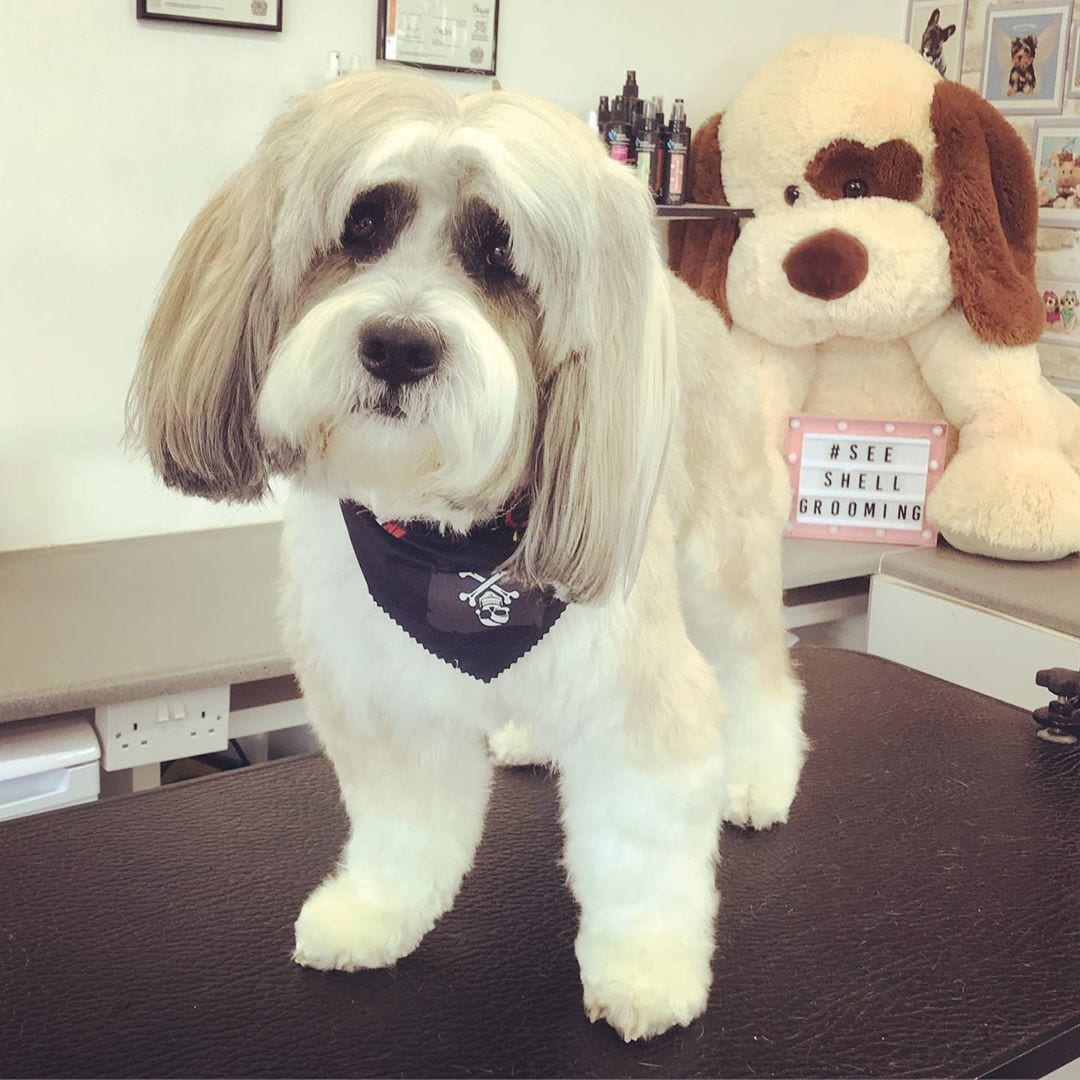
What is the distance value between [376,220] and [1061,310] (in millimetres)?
2117

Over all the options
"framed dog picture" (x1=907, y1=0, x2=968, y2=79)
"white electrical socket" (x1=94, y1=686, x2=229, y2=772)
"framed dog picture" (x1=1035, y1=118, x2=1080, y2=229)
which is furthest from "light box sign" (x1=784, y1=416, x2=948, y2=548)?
"white electrical socket" (x1=94, y1=686, x2=229, y2=772)

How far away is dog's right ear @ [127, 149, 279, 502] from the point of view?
80 cm

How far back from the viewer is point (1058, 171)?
8.08ft

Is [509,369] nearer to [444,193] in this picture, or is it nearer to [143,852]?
[444,193]

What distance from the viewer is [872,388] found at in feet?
7.88

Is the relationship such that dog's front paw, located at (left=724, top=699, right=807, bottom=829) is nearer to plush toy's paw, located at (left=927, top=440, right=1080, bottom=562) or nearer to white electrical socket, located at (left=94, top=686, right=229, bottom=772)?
white electrical socket, located at (left=94, top=686, right=229, bottom=772)

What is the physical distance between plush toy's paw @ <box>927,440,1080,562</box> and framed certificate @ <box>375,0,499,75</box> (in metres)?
1.14

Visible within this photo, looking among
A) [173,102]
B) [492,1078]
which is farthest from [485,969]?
[173,102]

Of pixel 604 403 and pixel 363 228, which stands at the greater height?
pixel 363 228

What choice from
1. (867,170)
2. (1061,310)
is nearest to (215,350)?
(867,170)

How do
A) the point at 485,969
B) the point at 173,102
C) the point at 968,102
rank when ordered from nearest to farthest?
the point at 485,969 → the point at 173,102 → the point at 968,102

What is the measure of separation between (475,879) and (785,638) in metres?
0.49

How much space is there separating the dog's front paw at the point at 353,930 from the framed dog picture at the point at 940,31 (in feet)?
7.40

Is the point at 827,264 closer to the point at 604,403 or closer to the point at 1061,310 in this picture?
the point at 1061,310
